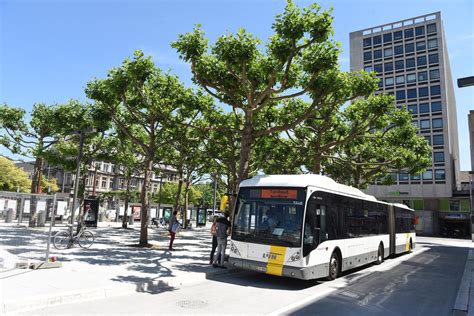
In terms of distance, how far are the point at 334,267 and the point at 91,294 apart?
22.3 feet

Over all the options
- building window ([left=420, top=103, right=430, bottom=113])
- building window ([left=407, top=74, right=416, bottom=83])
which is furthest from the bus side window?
building window ([left=407, top=74, right=416, bottom=83])

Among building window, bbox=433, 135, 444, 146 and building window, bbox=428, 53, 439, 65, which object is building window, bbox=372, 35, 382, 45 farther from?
building window, bbox=433, 135, 444, 146

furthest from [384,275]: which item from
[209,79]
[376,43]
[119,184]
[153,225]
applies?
[119,184]

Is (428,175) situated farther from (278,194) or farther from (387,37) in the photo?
(278,194)

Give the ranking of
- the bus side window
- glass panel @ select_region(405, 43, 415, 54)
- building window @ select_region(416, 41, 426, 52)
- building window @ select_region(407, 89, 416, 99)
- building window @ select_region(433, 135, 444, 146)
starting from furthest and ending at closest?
glass panel @ select_region(405, 43, 415, 54) → building window @ select_region(416, 41, 426, 52) → building window @ select_region(407, 89, 416, 99) → building window @ select_region(433, 135, 444, 146) → the bus side window

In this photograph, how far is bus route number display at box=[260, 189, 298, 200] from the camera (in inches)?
398

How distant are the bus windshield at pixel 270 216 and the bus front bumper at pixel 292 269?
1.87 ft

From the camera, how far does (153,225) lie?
1394 inches

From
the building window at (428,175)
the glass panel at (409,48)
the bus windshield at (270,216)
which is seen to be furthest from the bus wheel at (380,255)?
the glass panel at (409,48)

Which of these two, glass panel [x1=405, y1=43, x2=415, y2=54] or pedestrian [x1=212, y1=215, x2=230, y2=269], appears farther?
glass panel [x1=405, y1=43, x2=415, y2=54]

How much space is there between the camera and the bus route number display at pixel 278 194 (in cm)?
1012

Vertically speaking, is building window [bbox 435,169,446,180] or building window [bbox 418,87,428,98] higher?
building window [bbox 418,87,428,98]

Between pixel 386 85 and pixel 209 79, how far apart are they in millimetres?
54432

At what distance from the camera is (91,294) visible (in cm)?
758
